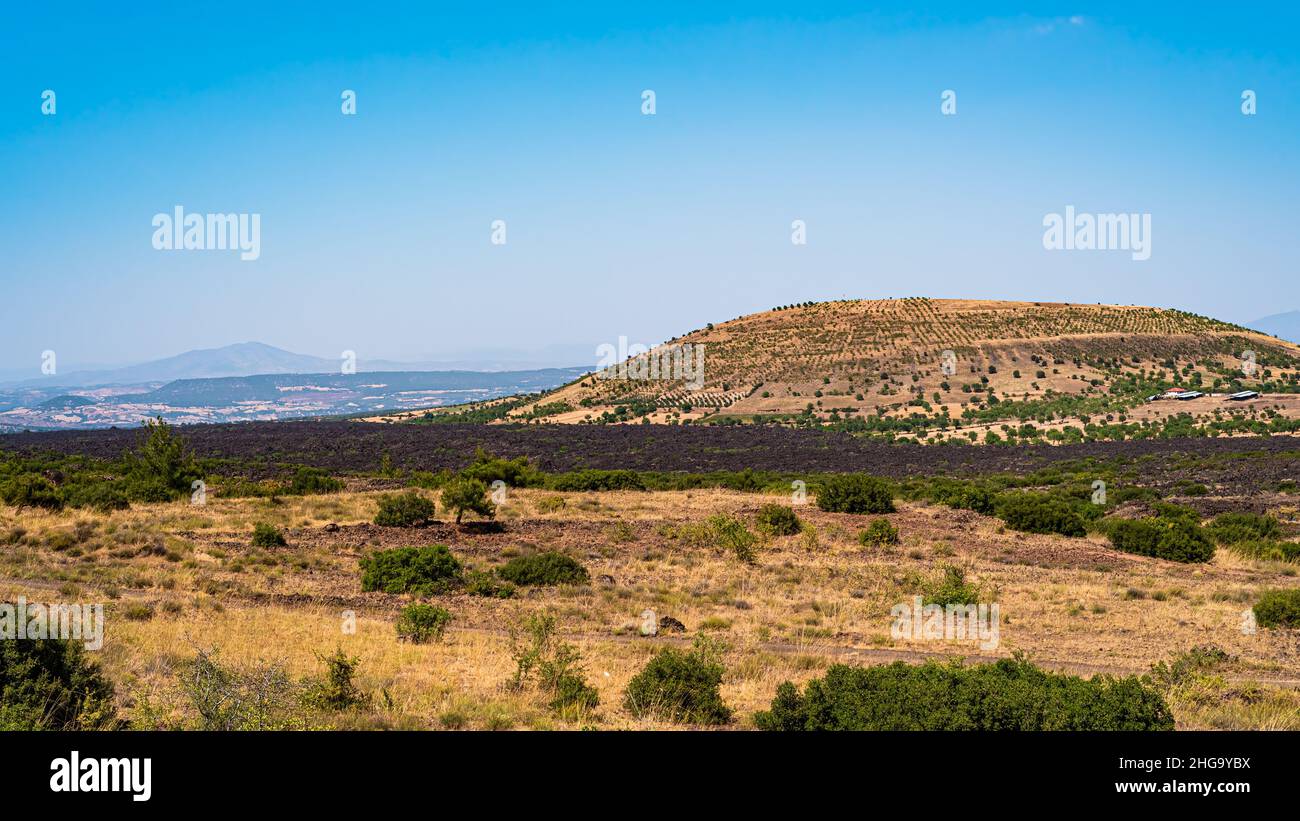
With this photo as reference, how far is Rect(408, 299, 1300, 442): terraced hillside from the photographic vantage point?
7294 centimetres

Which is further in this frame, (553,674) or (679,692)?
(553,674)

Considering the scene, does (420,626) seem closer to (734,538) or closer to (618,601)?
(618,601)

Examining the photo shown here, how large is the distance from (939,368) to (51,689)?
90.0 metres

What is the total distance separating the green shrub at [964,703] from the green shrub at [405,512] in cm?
1909

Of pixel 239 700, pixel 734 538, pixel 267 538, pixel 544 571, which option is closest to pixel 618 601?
pixel 544 571

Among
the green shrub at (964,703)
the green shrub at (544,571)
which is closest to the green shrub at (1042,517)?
the green shrub at (544,571)

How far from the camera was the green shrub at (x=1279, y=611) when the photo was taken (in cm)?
1423

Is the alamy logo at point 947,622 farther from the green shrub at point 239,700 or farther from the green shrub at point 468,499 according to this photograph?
the green shrub at point 468,499

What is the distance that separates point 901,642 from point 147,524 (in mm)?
19874

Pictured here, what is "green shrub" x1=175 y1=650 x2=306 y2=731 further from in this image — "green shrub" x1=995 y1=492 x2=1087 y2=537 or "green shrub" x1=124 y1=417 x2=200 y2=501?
"green shrub" x1=124 y1=417 x2=200 y2=501

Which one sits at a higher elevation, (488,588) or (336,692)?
(336,692)
